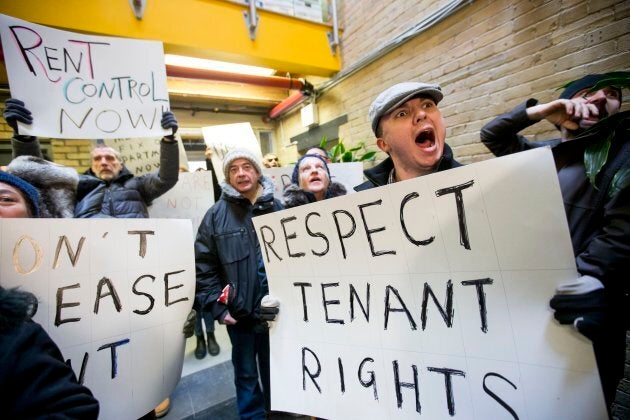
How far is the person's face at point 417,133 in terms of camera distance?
36.9 inches

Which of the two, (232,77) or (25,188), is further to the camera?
(232,77)

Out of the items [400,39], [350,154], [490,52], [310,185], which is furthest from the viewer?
[350,154]

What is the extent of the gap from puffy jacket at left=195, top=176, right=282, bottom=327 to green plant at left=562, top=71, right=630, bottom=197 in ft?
3.99

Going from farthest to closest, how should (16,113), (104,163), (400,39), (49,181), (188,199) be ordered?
(400,39)
(188,199)
(104,163)
(49,181)
(16,113)

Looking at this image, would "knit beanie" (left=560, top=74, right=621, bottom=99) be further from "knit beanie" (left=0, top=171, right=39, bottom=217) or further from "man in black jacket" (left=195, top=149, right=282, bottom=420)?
"knit beanie" (left=0, top=171, right=39, bottom=217)

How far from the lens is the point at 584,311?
49 centimetres

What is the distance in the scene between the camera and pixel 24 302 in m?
0.54

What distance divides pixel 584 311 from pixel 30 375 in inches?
40.6

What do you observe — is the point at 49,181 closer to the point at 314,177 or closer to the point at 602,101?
the point at 314,177

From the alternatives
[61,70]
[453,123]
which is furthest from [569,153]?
[61,70]

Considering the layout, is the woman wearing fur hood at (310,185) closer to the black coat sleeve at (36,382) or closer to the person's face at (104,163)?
the black coat sleeve at (36,382)

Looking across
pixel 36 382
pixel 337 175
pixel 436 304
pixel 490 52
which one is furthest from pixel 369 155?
pixel 36 382

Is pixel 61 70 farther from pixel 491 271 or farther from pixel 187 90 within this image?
pixel 187 90

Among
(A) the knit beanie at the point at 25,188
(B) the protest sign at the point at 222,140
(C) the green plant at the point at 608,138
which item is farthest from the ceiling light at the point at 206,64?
(C) the green plant at the point at 608,138
